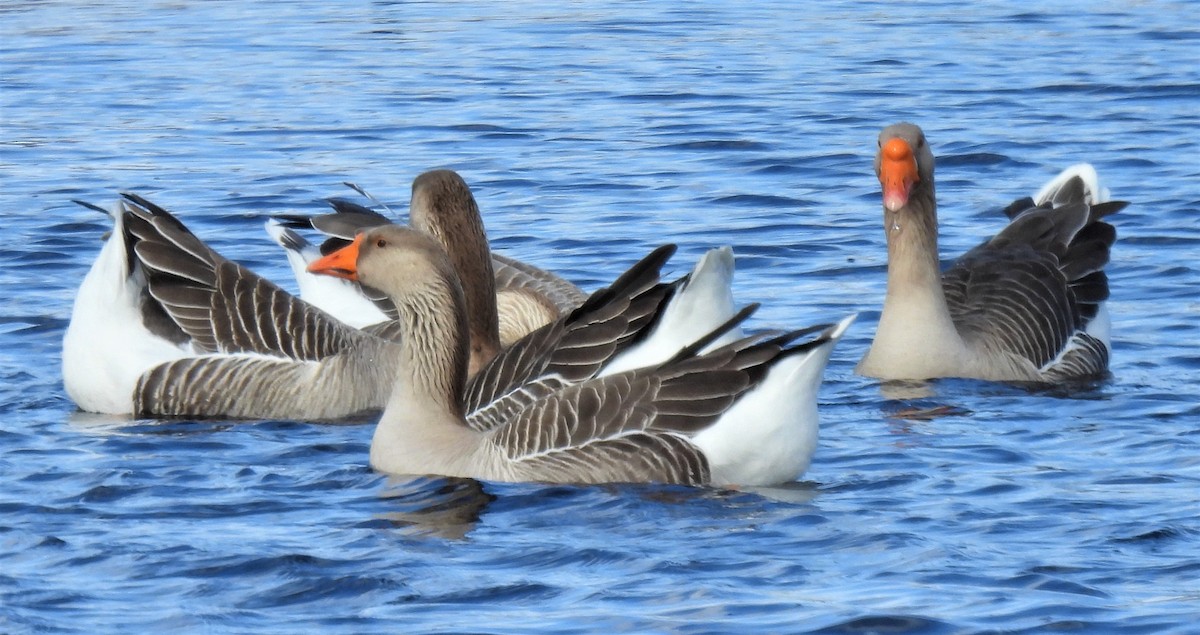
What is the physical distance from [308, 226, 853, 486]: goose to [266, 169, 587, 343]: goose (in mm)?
1444

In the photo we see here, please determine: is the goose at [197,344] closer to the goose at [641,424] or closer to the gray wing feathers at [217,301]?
the gray wing feathers at [217,301]

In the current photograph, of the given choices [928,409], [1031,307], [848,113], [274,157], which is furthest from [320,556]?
[848,113]

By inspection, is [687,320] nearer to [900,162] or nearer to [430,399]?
[430,399]

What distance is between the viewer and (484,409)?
8.95 m

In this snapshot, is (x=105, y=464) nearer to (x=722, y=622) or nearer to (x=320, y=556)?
(x=320, y=556)

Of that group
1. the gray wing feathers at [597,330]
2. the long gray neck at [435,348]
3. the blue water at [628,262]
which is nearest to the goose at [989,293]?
the blue water at [628,262]

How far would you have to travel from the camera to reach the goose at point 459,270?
1006 centimetres

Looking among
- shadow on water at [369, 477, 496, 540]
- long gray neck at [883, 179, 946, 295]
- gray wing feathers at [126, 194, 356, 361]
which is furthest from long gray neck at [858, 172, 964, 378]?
shadow on water at [369, 477, 496, 540]

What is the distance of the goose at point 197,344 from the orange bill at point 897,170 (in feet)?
8.62

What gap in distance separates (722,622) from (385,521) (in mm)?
1783

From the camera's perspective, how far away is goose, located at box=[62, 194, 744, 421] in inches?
386

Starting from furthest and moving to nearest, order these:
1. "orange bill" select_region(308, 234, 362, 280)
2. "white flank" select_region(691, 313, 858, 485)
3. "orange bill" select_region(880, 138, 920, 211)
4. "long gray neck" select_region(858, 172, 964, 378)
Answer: "long gray neck" select_region(858, 172, 964, 378), "orange bill" select_region(880, 138, 920, 211), "orange bill" select_region(308, 234, 362, 280), "white flank" select_region(691, 313, 858, 485)

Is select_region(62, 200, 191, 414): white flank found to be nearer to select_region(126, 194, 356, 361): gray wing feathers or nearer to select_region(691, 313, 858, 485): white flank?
select_region(126, 194, 356, 361): gray wing feathers

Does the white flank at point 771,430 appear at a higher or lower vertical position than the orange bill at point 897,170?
lower
